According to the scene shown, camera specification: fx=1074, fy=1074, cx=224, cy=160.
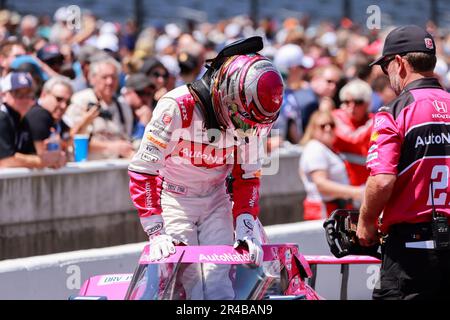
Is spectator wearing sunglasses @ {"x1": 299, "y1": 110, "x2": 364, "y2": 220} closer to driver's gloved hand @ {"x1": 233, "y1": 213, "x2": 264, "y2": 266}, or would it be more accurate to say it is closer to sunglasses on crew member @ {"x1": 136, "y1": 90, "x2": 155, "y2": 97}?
sunglasses on crew member @ {"x1": 136, "y1": 90, "x2": 155, "y2": 97}

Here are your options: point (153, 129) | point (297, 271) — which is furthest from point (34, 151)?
point (297, 271)

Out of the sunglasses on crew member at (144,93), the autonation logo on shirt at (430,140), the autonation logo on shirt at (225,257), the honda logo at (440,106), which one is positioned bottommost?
the autonation logo on shirt at (225,257)

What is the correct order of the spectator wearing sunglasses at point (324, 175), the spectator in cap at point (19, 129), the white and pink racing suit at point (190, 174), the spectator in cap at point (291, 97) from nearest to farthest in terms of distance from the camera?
the white and pink racing suit at point (190, 174) < the spectator in cap at point (19, 129) < the spectator wearing sunglasses at point (324, 175) < the spectator in cap at point (291, 97)

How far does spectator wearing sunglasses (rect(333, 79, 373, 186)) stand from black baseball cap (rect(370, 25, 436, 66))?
177 inches

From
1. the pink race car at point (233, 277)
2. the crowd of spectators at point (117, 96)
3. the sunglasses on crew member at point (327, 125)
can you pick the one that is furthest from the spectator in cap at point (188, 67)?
the pink race car at point (233, 277)

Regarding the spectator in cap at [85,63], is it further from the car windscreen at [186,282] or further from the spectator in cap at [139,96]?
the car windscreen at [186,282]

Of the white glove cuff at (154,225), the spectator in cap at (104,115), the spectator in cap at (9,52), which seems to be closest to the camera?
the white glove cuff at (154,225)

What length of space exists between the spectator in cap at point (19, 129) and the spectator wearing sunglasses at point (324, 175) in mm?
2330

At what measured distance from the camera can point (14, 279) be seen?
7000 mm

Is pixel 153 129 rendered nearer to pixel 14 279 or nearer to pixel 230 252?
pixel 230 252

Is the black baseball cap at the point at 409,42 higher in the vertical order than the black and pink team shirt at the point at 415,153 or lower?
higher

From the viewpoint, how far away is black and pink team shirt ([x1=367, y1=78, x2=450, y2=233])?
564 centimetres

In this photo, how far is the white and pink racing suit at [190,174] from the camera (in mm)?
6125
